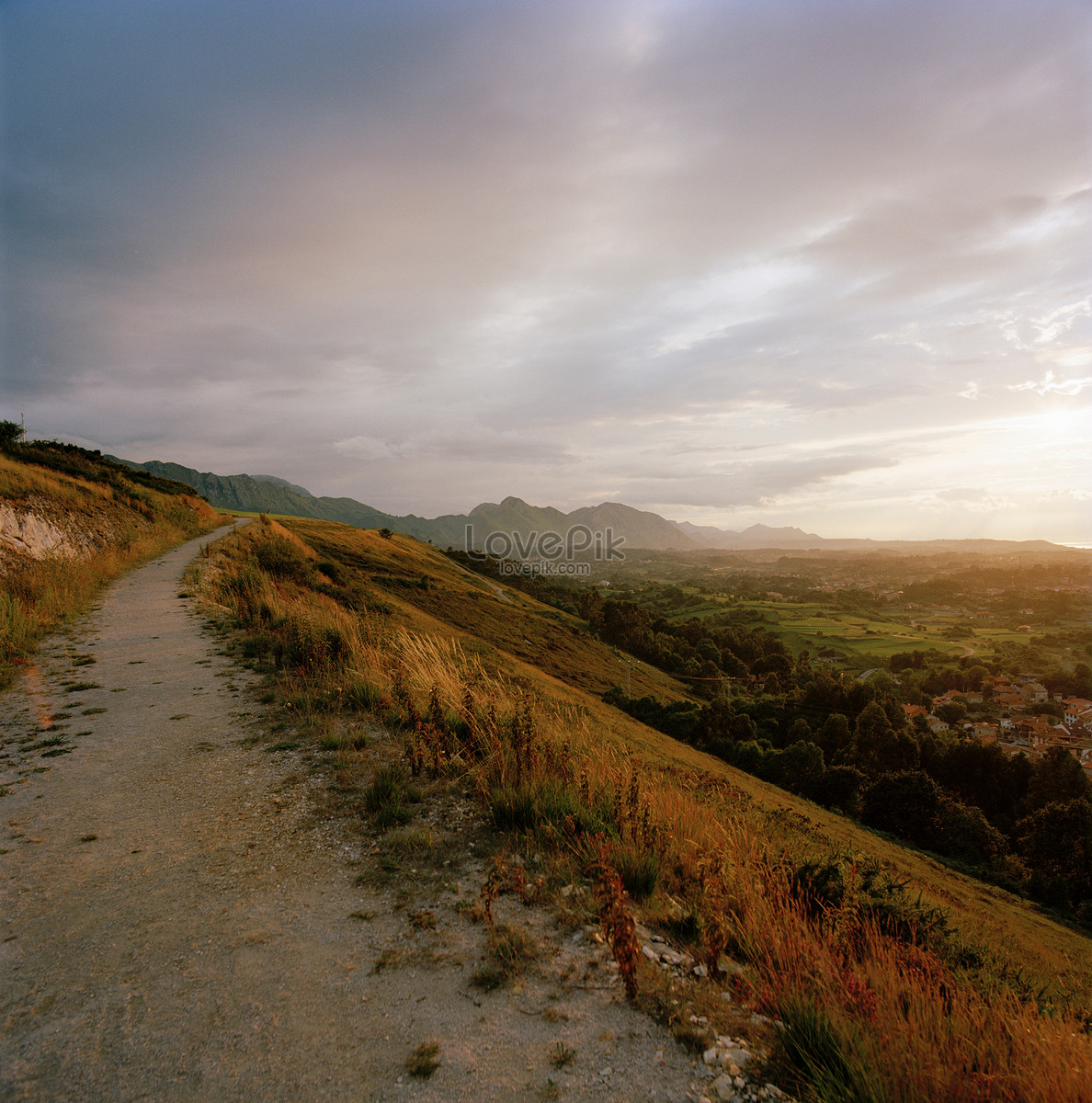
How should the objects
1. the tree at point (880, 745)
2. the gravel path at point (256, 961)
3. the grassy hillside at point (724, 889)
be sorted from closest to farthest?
the gravel path at point (256, 961), the grassy hillside at point (724, 889), the tree at point (880, 745)

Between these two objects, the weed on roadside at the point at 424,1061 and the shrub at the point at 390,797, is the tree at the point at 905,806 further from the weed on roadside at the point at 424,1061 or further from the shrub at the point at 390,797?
the weed on roadside at the point at 424,1061

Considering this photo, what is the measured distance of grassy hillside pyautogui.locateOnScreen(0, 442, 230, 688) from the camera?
1053cm

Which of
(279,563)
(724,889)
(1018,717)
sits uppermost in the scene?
(279,563)

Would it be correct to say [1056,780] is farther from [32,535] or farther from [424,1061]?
[32,535]

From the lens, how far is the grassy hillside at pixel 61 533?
1053cm

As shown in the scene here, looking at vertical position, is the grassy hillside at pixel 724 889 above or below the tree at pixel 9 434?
below

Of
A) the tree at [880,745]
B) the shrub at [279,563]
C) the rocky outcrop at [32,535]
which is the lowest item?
the tree at [880,745]

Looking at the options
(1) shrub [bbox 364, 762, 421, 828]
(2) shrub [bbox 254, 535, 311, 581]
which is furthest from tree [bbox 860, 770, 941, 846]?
(1) shrub [bbox 364, 762, 421, 828]

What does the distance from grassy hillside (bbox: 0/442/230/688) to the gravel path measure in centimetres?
568

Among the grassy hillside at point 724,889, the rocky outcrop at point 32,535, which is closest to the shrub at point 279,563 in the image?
the rocky outcrop at point 32,535

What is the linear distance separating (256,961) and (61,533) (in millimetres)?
20524

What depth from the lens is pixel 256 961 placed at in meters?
3.06

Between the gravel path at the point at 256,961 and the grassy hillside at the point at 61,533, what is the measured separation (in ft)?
18.6

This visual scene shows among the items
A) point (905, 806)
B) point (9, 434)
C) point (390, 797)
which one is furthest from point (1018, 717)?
point (9, 434)
